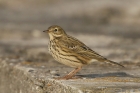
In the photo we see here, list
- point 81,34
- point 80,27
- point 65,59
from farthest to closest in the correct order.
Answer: point 80,27 < point 81,34 < point 65,59

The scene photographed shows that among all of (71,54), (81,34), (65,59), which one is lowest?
(65,59)

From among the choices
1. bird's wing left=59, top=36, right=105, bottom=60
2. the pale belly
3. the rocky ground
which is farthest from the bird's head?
the rocky ground

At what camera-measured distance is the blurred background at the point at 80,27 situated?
47.5 feet

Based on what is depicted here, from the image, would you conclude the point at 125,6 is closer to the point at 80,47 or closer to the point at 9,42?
the point at 9,42

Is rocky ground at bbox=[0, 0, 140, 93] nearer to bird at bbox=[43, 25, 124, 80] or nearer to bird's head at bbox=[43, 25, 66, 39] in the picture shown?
bird at bbox=[43, 25, 124, 80]

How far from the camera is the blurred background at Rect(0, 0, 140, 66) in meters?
14.5

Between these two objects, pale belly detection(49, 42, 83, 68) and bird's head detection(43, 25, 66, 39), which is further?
bird's head detection(43, 25, 66, 39)

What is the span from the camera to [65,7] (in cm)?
2505

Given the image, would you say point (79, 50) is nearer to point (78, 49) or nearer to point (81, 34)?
Result: point (78, 49)

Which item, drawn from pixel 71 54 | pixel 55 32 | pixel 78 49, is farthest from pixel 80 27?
pixel 71 54

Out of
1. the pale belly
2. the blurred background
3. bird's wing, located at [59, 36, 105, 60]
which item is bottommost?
the pale belly

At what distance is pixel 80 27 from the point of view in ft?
66.6

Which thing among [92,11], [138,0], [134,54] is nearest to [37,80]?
[134,54]

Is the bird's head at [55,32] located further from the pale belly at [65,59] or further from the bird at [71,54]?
the pale belly at [65,59]
